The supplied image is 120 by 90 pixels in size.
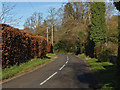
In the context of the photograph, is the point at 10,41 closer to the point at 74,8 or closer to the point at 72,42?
the point at 72,42

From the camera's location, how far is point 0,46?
10.2 m

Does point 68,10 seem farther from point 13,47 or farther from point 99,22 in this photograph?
point 13,47

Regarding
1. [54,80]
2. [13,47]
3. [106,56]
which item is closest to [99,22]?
[106,56]

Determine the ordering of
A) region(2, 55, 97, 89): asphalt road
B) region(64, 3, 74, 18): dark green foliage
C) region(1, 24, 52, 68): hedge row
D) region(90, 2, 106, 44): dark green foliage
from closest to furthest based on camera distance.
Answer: region(2, 55, 97, 89): asphalt road, region(1, 24, 52, 68): hedge row, region(90, 2, 106, 44): dark green foliage, region(64, 3, 74, 18): dark green foliage

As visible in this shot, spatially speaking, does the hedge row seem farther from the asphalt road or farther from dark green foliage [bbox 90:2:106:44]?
dark green foliage [bbox 90:2:106:44]

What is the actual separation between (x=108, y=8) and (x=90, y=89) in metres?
40.2

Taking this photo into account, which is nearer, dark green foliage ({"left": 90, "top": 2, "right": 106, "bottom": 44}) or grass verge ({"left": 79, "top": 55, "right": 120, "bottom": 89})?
grass verge ({"left": 79, "top": 55, "right": 120, "bottom": 89})

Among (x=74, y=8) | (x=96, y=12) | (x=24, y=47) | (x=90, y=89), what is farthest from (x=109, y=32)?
(x=74, y=8)

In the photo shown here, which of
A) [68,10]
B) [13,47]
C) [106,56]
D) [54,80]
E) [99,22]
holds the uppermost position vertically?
[68,10]

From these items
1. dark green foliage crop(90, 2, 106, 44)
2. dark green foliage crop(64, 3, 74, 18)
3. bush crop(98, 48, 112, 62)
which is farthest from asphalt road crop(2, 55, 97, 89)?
dark green foliage crop(64, 3, 74, 18)

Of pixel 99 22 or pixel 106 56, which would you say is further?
pixel 99 22

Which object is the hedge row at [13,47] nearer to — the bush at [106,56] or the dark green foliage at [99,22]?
the bush at [106,56]

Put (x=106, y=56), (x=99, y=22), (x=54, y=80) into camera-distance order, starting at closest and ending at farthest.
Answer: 1. (x=54, y=80)
2. (x=106, y=56)
3. (x=99, y=22)

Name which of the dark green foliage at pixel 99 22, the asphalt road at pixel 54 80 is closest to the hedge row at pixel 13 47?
the asphalt road at pixel 54 80
